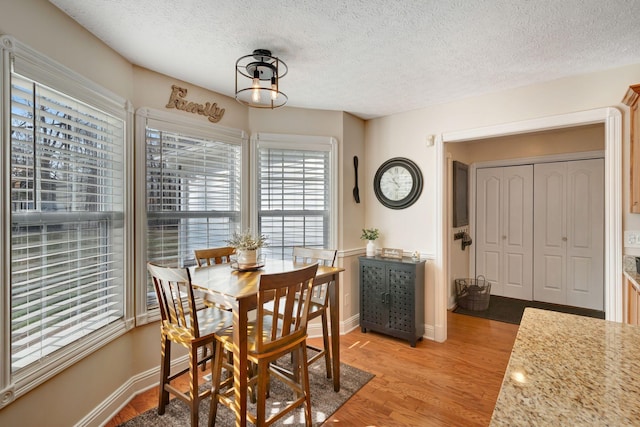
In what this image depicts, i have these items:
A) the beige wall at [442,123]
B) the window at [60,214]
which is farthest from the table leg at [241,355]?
the beige wall at [442,123]

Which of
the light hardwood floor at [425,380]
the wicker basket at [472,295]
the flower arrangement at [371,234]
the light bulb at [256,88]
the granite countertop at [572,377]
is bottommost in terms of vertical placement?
the light hardwood floor at [425,380]

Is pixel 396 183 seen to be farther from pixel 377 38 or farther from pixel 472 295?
pixel 472 295

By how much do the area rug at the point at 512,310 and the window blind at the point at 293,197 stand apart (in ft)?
7.65

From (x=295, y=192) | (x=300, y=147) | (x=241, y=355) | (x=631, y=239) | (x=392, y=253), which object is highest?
(x=300, y=147)

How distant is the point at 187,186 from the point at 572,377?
9.03 feet

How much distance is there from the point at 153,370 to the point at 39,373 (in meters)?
0.98

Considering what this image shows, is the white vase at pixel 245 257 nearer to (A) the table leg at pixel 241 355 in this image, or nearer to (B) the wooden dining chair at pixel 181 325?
(B) the wooden dining chair at pixel 181 325

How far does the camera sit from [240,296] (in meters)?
1.67

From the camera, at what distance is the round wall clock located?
349 cm

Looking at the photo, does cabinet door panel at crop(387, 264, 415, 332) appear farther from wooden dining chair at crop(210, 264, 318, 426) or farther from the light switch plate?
the light switch plate

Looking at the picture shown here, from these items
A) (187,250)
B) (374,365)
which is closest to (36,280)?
(187,250)

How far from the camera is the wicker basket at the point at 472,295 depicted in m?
4.23

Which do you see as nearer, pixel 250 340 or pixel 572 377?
pixel 572 377

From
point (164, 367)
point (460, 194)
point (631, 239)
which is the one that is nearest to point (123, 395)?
point (164, 367)
